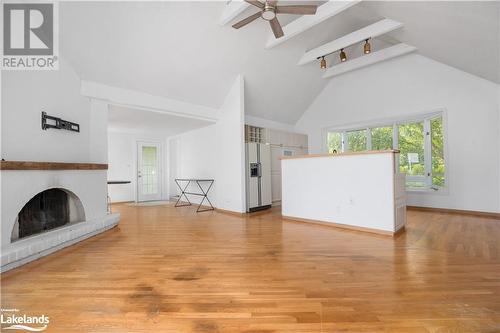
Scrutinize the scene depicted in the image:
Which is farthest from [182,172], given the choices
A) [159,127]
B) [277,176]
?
[277,176]

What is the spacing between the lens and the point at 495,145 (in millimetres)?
4219

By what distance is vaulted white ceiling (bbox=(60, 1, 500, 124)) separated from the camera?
10.2 feet

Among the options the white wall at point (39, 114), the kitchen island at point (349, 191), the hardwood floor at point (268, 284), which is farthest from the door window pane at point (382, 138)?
the white wall at point (39, 114)

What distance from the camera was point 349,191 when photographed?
11.6ft

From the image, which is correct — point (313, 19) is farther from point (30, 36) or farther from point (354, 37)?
point (30, 36)

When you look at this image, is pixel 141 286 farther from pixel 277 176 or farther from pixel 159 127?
pixel 159 127

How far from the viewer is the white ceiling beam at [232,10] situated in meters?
3.29

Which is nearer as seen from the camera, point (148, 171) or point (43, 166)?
point (43, 166)

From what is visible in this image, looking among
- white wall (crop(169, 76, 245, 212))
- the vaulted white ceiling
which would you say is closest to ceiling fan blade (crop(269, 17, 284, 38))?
the vaulted white ceiling

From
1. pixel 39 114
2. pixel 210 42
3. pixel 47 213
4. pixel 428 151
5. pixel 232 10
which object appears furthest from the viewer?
pixel 428 151

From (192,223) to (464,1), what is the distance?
15.8 ft

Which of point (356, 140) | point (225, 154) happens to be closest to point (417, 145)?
point (356, 140)

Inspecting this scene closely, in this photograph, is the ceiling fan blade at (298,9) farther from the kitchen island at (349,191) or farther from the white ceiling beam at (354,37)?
the kitchen island at (349,191)

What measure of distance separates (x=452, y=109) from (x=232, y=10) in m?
4.71
